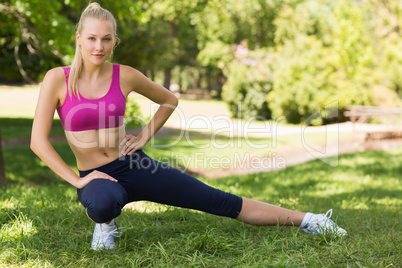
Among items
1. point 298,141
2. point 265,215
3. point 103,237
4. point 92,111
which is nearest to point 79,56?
point 92,111

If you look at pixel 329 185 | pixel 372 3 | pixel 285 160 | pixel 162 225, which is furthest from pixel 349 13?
pixel 162 225

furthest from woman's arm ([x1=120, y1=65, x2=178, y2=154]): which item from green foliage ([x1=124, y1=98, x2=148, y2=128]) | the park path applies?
the park path

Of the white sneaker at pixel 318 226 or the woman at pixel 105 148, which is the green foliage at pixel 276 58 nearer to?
the woman at pixel 105 148

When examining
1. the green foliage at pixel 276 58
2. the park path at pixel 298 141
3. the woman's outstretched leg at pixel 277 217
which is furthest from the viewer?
the park path at pixel 298 141

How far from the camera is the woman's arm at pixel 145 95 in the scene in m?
3.15

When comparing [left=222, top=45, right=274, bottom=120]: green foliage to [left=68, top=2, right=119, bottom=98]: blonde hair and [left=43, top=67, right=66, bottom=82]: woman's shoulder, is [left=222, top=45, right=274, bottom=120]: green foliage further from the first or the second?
[left=43, top=67, right=66, bottom=82]: woman's shoulder

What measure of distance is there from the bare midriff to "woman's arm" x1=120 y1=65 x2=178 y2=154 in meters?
0.08

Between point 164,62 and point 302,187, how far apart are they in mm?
30904

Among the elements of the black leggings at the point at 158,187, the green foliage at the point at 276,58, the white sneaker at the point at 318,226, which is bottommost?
the white sneaker at the point at 318,226

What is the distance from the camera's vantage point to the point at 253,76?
65.1 ft

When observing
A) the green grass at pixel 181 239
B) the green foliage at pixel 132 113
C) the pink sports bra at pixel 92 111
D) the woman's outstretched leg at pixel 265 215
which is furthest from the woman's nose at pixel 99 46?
the green foliage at pixel 132 113

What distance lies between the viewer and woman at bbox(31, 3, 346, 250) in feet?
9.26

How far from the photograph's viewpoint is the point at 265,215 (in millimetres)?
3400

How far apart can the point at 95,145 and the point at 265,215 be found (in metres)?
1.45
